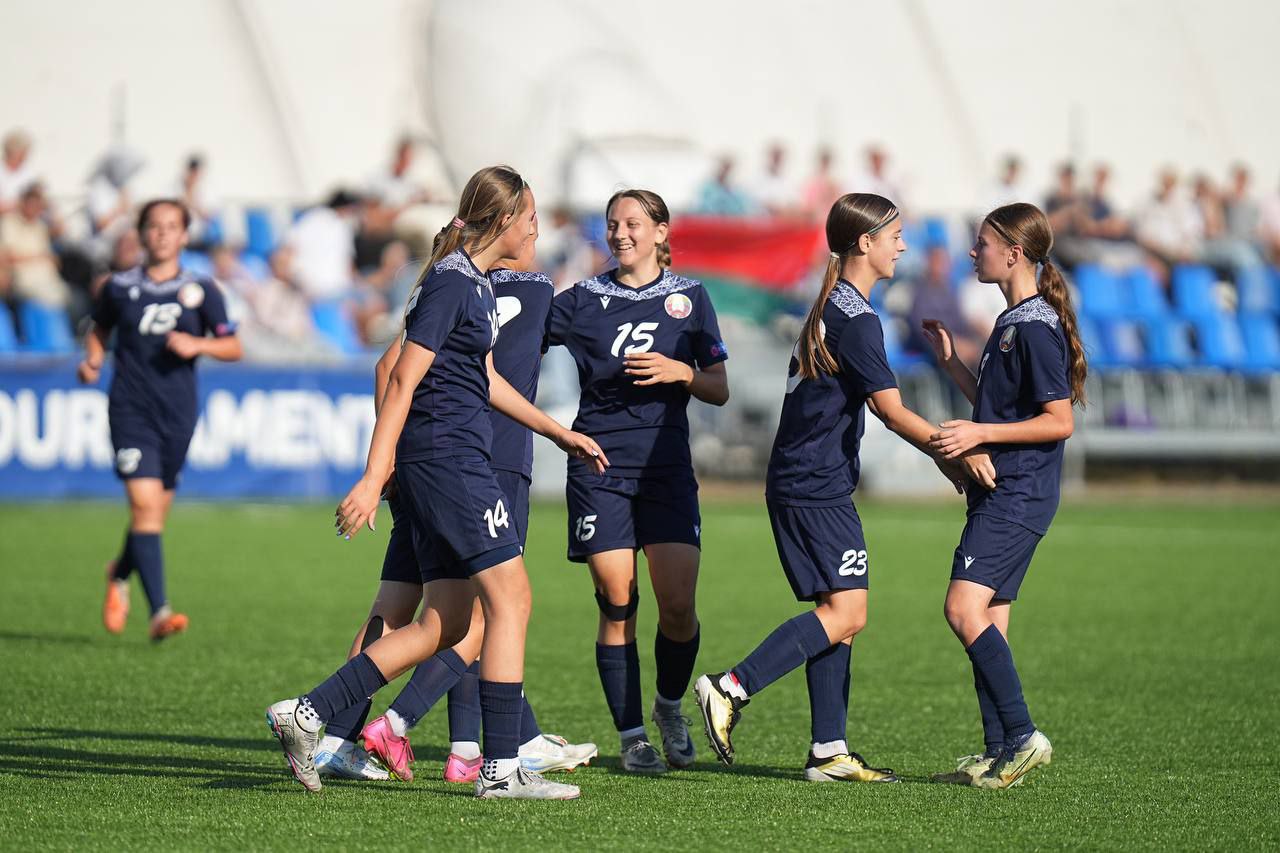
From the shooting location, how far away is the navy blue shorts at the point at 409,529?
602cm

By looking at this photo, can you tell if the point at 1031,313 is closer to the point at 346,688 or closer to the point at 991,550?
the point at 991,550

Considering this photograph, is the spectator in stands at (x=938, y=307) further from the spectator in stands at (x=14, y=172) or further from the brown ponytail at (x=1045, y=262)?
the brown ponytail at (x=1045, y=262)

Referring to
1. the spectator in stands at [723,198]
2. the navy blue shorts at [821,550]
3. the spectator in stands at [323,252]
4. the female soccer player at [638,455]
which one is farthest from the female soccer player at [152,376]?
the spectator in stands at [723,198]

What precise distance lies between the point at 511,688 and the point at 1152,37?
33225mm

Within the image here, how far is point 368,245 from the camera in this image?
69.2 ft

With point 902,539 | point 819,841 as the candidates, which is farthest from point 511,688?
point 902,539

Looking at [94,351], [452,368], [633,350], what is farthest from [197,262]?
[452,368]

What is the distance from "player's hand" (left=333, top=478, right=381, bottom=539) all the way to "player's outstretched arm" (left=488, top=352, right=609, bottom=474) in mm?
727

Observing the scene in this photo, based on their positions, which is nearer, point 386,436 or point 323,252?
point 386,436

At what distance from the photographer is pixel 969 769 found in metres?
5.93

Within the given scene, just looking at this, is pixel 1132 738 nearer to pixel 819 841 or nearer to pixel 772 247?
pixel 819 841

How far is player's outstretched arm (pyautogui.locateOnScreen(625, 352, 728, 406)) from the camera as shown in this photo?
6137 millimetres

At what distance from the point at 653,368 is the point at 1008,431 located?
1204 millimetres

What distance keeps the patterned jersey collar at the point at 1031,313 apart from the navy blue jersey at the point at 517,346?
1.57m
